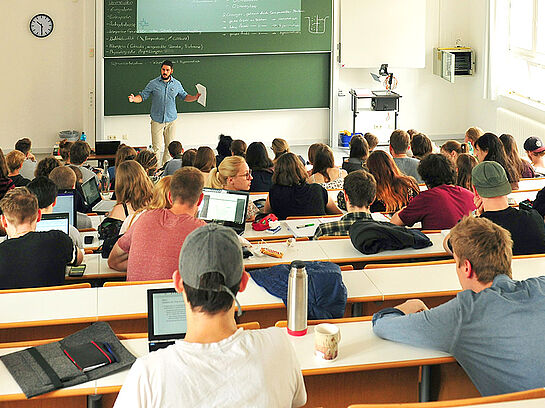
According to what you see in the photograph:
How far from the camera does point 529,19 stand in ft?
35.1

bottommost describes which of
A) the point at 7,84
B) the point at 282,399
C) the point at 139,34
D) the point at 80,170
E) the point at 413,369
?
the point at 413,369

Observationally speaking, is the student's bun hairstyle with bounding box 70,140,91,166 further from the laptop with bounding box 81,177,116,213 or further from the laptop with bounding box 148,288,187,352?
the laptop with bounding box 148,288,187,352

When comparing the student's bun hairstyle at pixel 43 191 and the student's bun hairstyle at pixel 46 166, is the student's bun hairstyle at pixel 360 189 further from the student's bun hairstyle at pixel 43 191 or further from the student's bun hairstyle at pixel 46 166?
the student's bun hairstyle at pixel 46 166

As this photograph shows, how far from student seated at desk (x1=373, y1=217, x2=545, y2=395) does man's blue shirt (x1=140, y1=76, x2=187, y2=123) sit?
7833mm

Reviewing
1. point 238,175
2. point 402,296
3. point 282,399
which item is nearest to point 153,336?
point 282,399

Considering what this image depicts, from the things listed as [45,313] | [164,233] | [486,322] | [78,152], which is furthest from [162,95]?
[486,322]

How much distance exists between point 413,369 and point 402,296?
20.8 inches

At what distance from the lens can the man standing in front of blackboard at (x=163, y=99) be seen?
10.6m

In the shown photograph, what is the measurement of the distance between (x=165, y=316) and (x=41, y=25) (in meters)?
8.68

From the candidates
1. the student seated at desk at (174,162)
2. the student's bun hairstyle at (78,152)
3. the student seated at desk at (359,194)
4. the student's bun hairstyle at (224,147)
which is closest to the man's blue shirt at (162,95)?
the student's bun hairstyle at (224,147)

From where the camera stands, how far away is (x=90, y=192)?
658 centimetres

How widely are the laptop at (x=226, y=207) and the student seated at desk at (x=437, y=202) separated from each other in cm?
106

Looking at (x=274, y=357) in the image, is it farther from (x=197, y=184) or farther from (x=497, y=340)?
(x=197, y=184)

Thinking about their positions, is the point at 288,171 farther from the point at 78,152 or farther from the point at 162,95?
the point at 162,95
